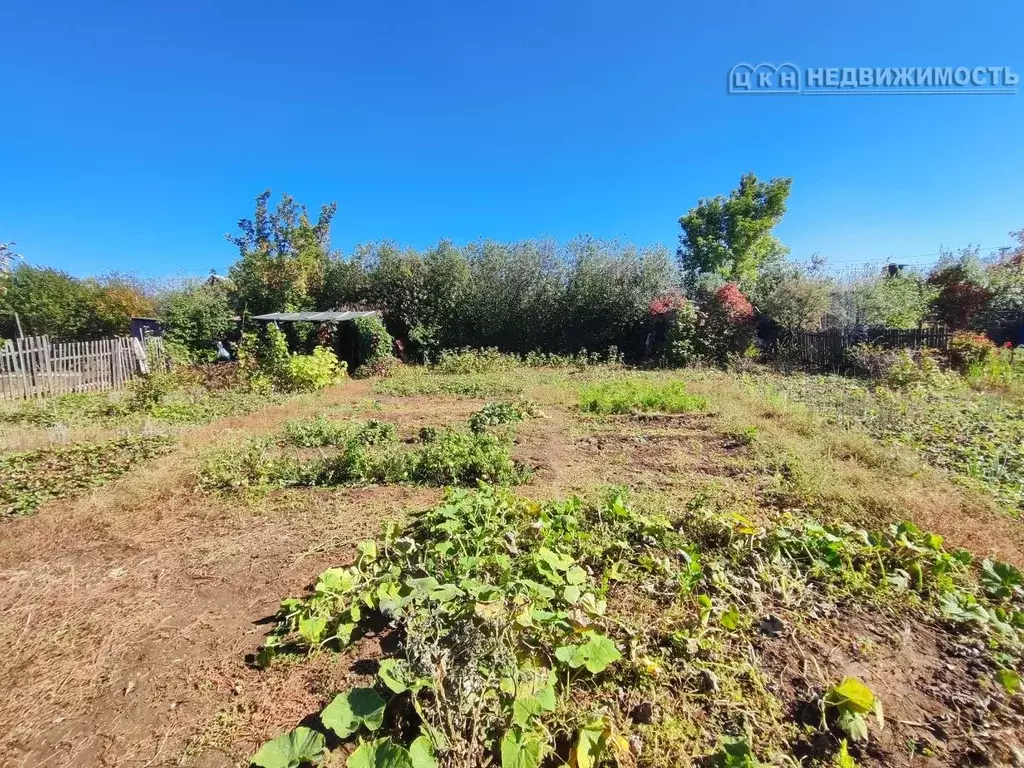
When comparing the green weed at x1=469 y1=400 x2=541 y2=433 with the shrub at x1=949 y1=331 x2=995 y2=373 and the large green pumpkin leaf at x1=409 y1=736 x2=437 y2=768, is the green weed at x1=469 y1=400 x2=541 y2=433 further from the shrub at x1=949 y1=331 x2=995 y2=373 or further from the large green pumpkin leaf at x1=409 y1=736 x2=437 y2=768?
the shrub at x1=949 y1=331 x2=995 y2=373

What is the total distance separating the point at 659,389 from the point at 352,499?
5993 mm

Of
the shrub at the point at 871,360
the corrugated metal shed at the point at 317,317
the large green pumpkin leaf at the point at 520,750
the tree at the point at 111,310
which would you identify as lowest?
the large green pumpkin leaf at the point at 520,750

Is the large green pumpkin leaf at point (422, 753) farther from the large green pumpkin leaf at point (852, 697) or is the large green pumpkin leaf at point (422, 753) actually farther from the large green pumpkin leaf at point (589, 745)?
the large green pumpkin leaf at point (852, 697)

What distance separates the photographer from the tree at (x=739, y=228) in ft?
81.0

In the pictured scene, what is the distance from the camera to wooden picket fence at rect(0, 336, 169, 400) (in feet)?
28.2

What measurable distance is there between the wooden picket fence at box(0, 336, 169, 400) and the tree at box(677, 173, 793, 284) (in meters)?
24.4

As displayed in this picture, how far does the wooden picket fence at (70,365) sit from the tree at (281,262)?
5.23m

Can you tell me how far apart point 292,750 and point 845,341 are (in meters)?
14.0

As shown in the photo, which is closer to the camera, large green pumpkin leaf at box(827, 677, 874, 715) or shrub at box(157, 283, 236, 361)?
large green pumpkin leaf at box(827, 677, 874, 715)

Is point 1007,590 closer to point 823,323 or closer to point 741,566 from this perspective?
point 741,566

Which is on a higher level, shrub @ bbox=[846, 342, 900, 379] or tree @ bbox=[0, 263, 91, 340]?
tree @ bbox=[0, 263, 91, 340]

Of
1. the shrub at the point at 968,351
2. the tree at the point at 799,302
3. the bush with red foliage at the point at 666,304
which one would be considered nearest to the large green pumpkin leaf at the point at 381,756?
the shrub at the point at 968,351

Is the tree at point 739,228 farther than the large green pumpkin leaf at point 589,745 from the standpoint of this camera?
Yes

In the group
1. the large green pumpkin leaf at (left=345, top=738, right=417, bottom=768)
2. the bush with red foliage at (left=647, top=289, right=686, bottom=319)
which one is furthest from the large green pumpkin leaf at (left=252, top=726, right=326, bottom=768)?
the bush with red foliage at (left=647, top=289, right=686, bottom=319)
